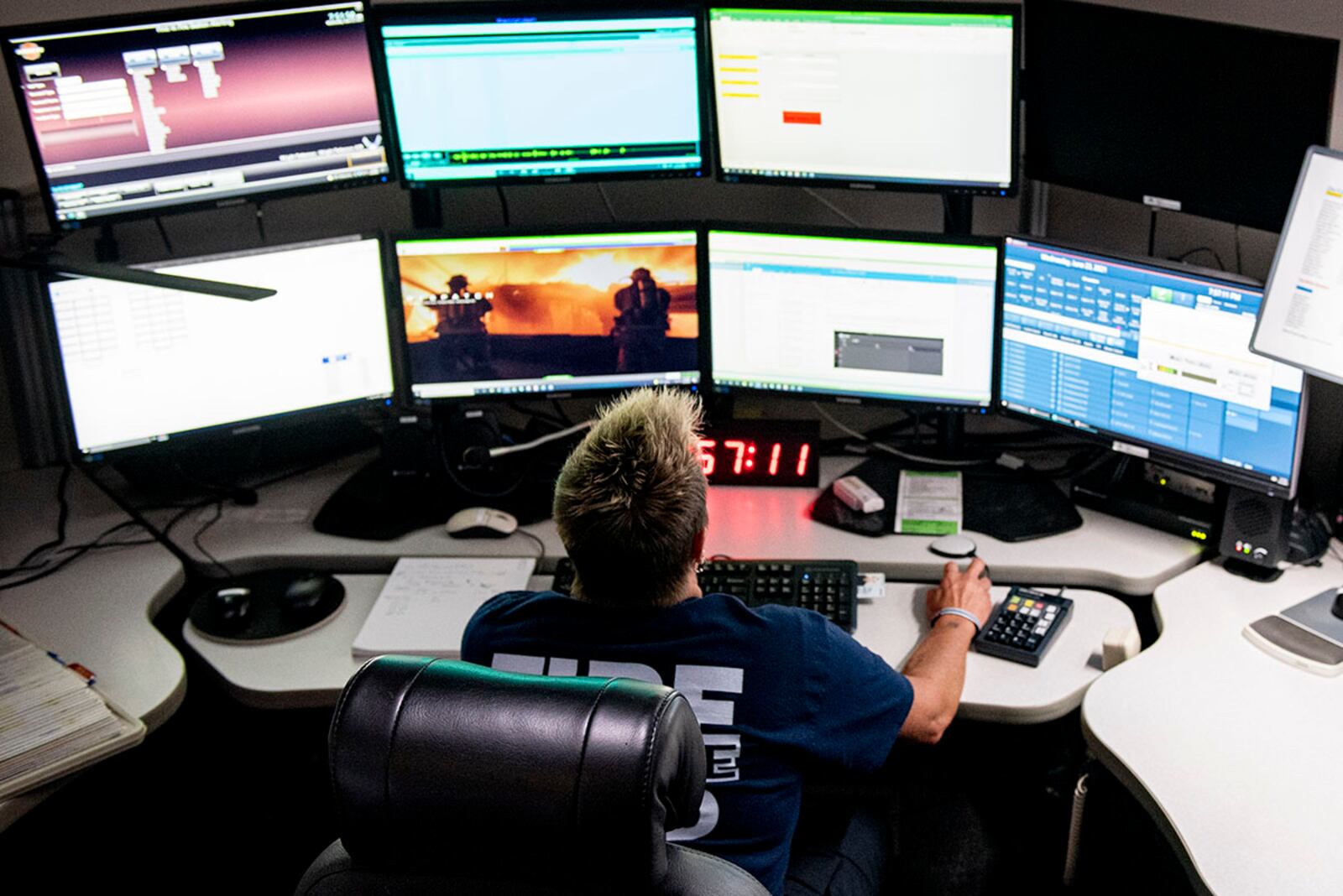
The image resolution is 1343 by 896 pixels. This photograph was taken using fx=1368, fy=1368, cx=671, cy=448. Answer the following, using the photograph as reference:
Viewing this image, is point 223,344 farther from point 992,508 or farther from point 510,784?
point 510,784

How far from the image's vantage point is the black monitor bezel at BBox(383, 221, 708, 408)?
8.38 ft

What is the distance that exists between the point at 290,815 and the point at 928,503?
4.97 ft

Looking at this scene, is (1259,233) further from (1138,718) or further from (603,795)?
(603,795)

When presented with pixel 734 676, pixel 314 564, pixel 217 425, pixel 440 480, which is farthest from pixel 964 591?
pixel 217 425

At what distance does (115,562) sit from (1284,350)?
6.61ft

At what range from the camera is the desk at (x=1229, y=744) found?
1.71 metres

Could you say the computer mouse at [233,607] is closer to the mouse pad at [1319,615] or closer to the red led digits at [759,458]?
the red led digits at [759,458]

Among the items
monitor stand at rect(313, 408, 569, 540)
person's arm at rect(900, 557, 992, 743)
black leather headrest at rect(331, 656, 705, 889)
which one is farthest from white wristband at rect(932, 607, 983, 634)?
black leather headrest at rect(331, 656, 705, 889)

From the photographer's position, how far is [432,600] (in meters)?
2.33

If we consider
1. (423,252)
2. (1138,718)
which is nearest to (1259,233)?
(1138,718)

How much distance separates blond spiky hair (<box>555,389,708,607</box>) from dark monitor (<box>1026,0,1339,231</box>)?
3.59ft

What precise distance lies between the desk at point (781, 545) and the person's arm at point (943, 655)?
4.9 inches

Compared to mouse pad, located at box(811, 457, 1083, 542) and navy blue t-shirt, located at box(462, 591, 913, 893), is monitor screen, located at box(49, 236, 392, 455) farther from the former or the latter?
navy blue t-shirt, located at box(462, 591, 913, 893)

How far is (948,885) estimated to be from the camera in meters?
2.65
